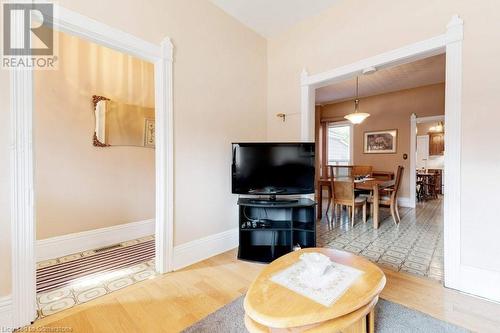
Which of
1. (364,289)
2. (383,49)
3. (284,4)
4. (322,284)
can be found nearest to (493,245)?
(364,289)

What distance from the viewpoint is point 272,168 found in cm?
267

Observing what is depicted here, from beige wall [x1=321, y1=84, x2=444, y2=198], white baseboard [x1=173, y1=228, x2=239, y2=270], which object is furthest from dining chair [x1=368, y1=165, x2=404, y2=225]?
white baseboard [x1=173, y1=228, x2=239, y2=270]

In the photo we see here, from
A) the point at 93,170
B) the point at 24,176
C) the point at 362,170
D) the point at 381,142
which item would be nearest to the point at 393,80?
the point at 381,142

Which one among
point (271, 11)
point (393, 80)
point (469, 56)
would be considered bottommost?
point (469, 56)

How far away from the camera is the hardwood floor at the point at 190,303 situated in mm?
1593

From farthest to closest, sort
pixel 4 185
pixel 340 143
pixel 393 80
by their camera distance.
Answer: pixel 340 143 < pixel 393 80 < pixel 4 185

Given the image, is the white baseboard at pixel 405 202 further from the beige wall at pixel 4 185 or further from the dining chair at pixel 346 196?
the beige wall at pixel 4 185

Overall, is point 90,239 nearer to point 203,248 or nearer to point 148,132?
point 203,248

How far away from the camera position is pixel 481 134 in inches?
→ 73.5

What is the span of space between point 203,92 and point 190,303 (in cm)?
209

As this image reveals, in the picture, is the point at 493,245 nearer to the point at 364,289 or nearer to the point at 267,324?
the point at 364,289

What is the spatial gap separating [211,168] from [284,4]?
2.13 metres

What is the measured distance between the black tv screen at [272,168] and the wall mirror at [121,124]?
1.54 meters

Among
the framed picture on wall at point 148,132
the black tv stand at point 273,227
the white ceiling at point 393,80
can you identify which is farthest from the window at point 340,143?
the framed picture on wall at point 148,132
